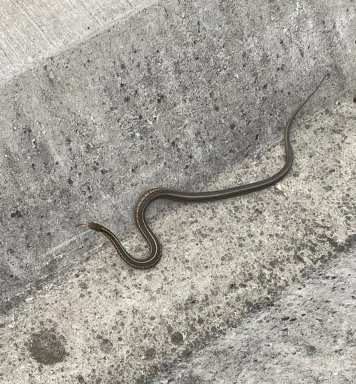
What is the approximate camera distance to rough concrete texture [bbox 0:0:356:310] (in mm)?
3621

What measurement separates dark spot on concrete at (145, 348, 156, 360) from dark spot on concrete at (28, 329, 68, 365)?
0.51 meters

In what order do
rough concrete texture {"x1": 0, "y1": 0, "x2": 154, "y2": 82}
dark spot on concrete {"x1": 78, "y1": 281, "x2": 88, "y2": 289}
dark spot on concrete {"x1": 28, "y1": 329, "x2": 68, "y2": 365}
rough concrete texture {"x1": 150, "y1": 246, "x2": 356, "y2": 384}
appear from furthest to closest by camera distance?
dark spot on concrete {"x1": 78, "y1": 281, "x2": 88, "y2": 289} → dark spot on concrete {"x1": 28, "y1": 329, "x2": 68, "y2": 365} → rough concrete texture {"x1": 0, "y1": 0, "x2": 154, "y2": 82} → rough concrete texture {"x1": 150, "y1": 246, "x2": 356, "y2": 384}

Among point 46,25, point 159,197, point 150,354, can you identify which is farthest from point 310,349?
point 46,25

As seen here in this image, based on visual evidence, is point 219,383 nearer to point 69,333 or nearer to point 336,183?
point 69,333

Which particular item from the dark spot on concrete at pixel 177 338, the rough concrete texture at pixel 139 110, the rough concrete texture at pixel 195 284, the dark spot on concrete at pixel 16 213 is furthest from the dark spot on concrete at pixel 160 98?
the dark spot on concrete at pixel 177 338

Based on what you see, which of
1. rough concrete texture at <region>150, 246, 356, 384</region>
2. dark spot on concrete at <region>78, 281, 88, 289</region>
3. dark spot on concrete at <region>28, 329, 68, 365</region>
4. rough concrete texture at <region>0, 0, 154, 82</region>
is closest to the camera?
rough concrete texture at <region>150, 246, 356, 384</region>

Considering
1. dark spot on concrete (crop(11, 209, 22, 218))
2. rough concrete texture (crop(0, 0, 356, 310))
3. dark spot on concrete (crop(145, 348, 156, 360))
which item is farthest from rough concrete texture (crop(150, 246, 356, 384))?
dark spot on concrete (crop(11, 209, 22, 218))

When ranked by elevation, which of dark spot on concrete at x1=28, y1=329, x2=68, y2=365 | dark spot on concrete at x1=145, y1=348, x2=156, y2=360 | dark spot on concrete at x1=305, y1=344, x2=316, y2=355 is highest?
dark spot on concrete at x1=28, y1=329, x2=68, y2=365

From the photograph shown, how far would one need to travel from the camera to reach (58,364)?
11.8ft

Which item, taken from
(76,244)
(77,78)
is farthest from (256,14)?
(76,244)

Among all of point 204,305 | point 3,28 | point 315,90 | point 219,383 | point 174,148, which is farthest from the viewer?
point 315,90

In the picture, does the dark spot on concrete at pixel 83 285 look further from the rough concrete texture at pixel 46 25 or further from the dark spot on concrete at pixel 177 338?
the rough concrete texture at pixel 46 25

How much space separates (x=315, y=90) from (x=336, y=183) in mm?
794

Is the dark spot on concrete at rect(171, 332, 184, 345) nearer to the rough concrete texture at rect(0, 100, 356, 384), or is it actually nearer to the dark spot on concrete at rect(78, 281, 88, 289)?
the rough concrete texture at rect(0, 100, 356, 384)
